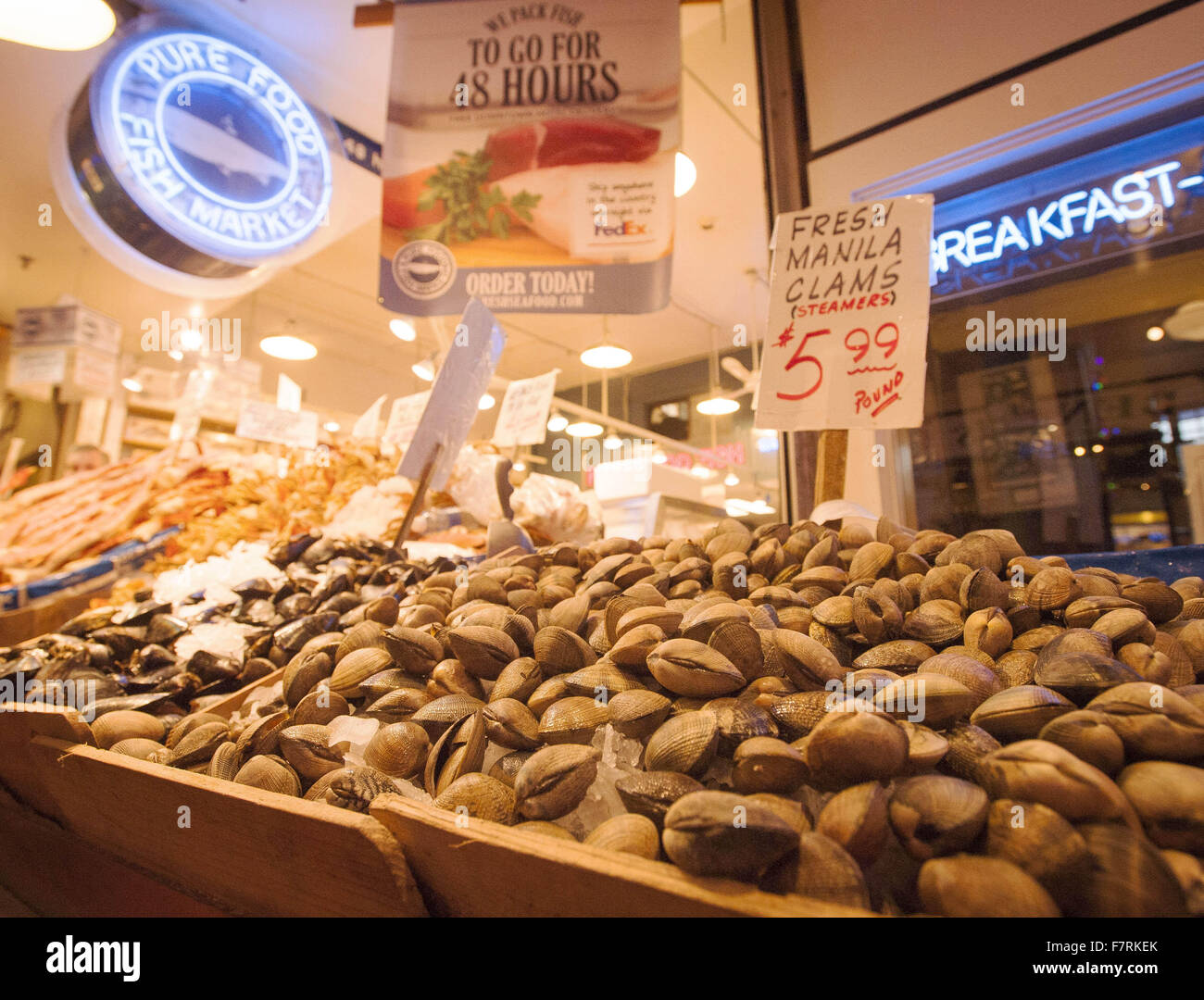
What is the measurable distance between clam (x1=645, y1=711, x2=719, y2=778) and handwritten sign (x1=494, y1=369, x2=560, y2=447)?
8.20 ft

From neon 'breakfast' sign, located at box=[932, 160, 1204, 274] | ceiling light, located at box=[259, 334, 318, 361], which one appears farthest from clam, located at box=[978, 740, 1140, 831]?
ceiling light, located at box=[259, 334, 318, 361]

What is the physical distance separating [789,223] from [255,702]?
6.88 ft

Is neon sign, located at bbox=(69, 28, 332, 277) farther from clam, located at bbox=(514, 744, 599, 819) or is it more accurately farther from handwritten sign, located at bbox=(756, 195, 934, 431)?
clam, located at bbox=(514, 744, 599, 819)

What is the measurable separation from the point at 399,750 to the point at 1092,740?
935 millimetres

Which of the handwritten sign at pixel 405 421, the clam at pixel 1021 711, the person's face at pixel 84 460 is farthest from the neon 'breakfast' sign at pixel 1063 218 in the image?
the person's face at pixel 84 460

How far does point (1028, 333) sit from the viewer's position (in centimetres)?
347

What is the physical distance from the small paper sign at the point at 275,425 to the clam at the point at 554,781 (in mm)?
4245

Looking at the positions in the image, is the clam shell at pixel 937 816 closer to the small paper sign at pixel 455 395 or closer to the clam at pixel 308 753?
the clam at pixel 308 753

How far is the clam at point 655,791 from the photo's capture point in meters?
0.76

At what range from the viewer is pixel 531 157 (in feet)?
9.89

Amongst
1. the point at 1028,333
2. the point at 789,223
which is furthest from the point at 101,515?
the point at 1028,333

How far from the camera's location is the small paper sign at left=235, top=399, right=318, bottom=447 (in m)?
4.71

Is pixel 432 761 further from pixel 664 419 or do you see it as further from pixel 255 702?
pixel 664 419

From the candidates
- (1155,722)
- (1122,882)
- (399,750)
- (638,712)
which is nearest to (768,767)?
(638,712)
